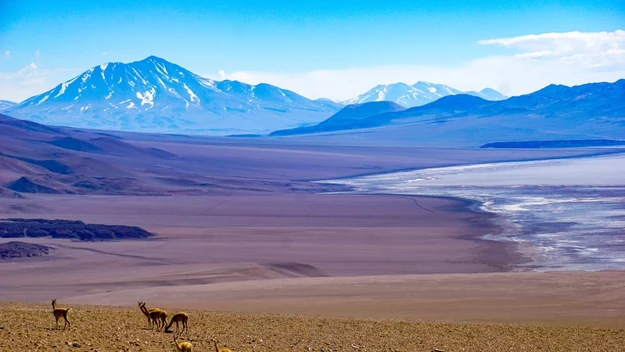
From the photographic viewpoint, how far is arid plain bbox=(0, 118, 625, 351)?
1870cm

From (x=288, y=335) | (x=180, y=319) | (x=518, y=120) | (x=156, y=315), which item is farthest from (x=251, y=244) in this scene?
(x=518, y=120)

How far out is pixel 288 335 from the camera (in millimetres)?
12594

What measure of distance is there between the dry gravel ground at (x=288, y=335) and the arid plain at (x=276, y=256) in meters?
0.70

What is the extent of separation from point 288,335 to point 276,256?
16.8 meters

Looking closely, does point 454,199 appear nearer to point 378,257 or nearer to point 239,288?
point 378,257

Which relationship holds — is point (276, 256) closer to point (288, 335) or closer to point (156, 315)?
point (288, 335)

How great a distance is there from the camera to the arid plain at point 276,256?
1870 centimetres

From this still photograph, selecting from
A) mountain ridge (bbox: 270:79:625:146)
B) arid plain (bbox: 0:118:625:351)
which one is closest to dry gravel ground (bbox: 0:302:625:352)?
arid plain (bbox: 0:118:625:351)

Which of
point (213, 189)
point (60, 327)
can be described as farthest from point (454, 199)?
point (60, 327)

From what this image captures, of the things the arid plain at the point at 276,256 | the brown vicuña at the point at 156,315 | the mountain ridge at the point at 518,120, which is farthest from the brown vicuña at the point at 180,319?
the mountain ridge at the point at 518,120

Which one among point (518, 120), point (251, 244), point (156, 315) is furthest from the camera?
point (518, 120)

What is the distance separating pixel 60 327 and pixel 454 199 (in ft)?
127

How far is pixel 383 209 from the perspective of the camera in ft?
147

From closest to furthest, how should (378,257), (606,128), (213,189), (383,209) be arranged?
(378,257), (383,209), (213,189), (606,128)
